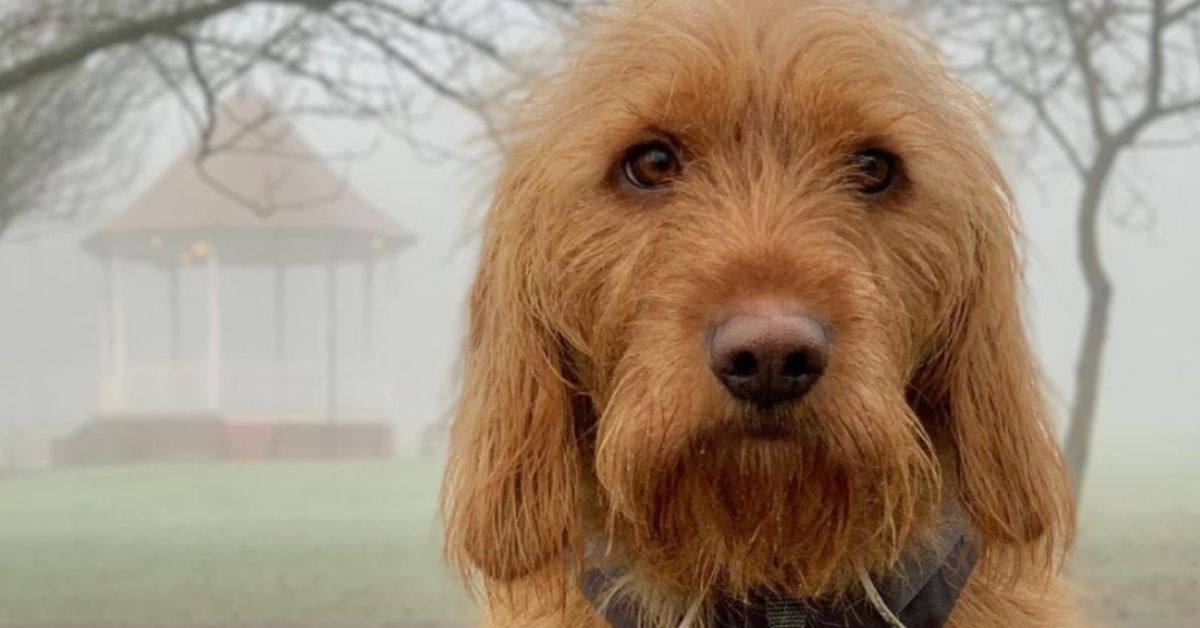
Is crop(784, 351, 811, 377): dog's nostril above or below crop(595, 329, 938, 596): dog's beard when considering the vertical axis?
above

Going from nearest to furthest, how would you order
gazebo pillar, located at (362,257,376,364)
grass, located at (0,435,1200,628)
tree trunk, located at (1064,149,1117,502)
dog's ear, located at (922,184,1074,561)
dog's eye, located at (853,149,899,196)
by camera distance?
dog's eye, located at (853,149,899,196) → dog's ear, located at (922,184,1074,561) → tree trunk, located at (1064,149,1117,502) → gazebo pillar, located at (362,257,376,364) → grass, located at (0,435,1200,628)

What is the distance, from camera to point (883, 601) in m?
1.89

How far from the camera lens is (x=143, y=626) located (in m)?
4.59

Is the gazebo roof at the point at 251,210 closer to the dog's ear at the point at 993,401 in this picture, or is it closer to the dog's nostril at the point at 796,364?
the dog's ear at the point at 993,401

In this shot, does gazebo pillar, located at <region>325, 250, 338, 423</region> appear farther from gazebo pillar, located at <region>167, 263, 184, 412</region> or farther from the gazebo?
gazebo pillar, located at <region>167, 263, 184, 412</region>

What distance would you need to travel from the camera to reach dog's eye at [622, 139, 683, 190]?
1766 millimetres

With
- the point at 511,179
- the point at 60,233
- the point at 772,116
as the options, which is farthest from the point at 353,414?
the point at 772,116

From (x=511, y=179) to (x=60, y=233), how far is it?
3.05m

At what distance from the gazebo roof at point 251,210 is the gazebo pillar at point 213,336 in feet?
0.17

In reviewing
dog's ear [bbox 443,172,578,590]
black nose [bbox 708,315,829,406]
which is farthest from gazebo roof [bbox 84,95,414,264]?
black nose [bbox 708,315,829,406]

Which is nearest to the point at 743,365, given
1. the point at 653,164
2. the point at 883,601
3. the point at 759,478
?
the point at 759,478

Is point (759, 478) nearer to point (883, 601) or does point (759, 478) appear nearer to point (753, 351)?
point (753, 351)

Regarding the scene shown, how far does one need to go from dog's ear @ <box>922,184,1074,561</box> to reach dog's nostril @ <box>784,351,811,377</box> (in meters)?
0.47

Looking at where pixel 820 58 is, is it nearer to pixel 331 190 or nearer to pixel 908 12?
pixel 908 12
